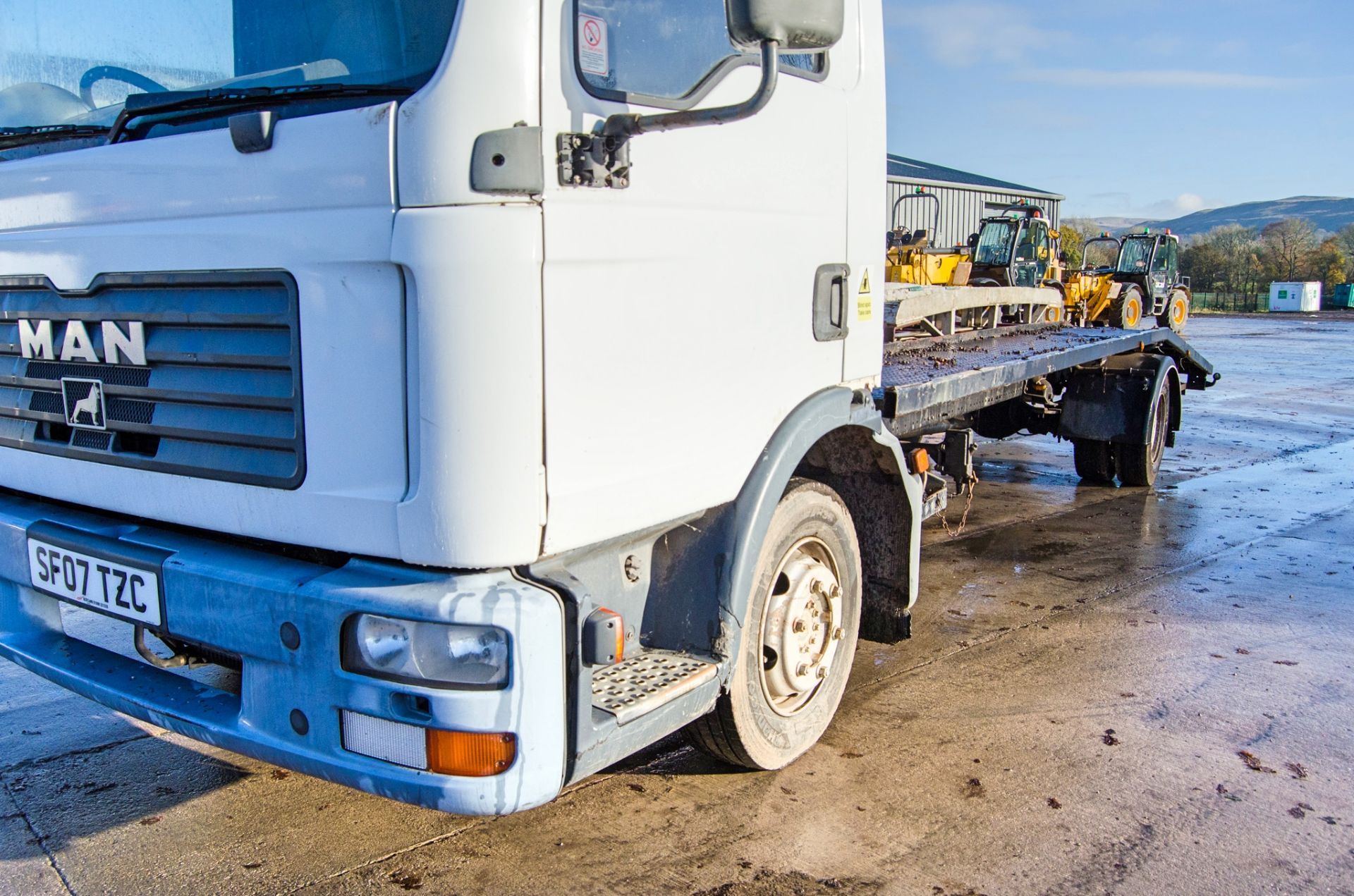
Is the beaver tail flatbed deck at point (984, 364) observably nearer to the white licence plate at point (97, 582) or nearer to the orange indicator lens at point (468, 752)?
the orange indicator lens at point (468, 752)

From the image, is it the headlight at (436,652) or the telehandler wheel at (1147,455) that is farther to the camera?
the telehandler wheel at (1147,455)

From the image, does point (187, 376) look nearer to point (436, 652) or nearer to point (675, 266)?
point (436, 652)

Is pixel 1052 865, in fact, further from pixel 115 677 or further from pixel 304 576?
pixel 115 677

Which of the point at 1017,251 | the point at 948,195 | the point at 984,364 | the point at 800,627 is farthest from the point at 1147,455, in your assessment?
the point at 948,195

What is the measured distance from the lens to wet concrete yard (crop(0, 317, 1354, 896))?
294cm

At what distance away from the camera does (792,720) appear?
347cm

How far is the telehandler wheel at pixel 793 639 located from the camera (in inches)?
125

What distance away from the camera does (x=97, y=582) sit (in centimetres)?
272

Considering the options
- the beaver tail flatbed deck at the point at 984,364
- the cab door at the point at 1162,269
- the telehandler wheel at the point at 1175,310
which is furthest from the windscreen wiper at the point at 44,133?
the telehandler wheel at the point at 1175,310

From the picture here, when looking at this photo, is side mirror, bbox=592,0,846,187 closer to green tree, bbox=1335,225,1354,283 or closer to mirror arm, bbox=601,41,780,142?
mirror arm, bbox=601,41,780,142

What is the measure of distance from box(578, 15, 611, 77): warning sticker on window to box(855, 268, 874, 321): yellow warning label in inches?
53.4

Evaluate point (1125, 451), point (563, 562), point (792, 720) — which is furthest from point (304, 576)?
point (1125, 451)

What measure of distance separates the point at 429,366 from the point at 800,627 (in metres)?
1.68

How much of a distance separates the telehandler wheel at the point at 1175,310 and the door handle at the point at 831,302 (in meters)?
20.9
